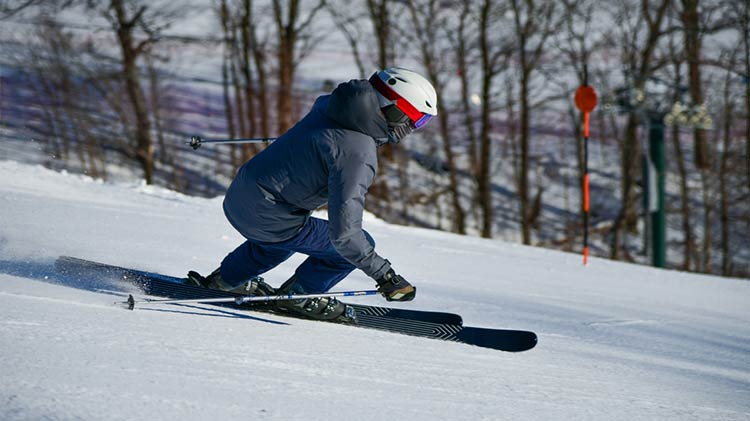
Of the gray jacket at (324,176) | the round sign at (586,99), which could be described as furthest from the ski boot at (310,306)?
the round sign at (586,99)

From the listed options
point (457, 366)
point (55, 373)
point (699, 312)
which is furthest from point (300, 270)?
point (699, 312)

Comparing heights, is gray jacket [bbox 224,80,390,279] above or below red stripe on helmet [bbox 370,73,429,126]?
below

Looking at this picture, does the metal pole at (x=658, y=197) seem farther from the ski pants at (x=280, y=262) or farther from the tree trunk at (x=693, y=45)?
the ski pants at (x=280, y=262)

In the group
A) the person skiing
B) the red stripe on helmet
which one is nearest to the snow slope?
the person skiing

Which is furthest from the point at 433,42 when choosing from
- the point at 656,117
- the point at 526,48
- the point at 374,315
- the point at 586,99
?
the point at 374,315

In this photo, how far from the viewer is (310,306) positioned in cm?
434

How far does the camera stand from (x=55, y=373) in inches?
102

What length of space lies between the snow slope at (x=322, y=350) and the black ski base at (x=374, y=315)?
94 mm

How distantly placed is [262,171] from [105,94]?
55.6 feet

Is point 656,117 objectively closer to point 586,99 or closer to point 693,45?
point 586,99

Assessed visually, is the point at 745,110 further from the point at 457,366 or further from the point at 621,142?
the point at 457,366

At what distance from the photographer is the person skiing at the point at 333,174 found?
363cm

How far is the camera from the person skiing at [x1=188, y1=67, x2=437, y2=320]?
11.9 ft

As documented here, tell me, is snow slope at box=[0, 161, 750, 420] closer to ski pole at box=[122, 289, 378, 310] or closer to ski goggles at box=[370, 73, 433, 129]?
ski pole at box=[122, 289, 378, 310]
